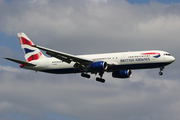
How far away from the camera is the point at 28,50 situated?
80938mm

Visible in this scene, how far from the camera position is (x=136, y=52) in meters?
69.9

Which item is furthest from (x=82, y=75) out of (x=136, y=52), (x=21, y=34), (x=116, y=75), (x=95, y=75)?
(x=21, y=34)

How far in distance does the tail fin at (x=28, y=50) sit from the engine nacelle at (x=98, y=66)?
579 inches

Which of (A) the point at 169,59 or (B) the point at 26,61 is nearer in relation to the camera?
(A) the point at 169,59

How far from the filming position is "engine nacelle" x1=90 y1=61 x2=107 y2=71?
226 ft

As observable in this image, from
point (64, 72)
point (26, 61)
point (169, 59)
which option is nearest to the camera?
point (169, 59)

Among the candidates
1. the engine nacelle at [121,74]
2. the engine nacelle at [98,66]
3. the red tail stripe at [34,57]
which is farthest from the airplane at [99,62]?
the engine nacelle at [121,74]

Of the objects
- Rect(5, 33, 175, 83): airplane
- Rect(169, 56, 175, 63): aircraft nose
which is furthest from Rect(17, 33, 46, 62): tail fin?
Rect(169, 56, 175, 63): aircraft nose

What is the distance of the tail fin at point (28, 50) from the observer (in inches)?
3147

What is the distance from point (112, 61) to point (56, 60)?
12800 mm

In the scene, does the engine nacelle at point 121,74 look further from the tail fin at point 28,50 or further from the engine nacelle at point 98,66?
the tail fin at point 28,50

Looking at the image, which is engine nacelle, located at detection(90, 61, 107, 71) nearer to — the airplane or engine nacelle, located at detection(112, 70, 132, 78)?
the airplane

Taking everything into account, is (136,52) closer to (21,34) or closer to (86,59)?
(86,59)

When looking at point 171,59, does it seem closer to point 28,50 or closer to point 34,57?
point 34,57
